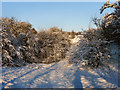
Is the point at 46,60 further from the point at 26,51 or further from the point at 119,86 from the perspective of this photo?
the point at 119,86

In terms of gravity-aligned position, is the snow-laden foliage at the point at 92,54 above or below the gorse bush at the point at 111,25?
below

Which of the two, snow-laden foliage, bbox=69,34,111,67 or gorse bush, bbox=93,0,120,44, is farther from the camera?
gorse bush, bbox=93,0,120,44

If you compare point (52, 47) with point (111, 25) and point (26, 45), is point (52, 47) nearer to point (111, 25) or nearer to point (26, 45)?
point (26, 45)

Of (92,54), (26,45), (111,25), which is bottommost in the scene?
(92,54)

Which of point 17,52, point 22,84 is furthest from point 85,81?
point 17,52

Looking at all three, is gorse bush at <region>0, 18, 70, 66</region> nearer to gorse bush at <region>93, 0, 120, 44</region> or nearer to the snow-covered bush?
the snow-covered bush

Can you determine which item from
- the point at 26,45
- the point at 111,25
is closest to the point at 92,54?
the point at 111,25

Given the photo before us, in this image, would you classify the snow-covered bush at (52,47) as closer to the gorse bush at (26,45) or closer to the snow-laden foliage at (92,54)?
the gorse bush at (26,45)

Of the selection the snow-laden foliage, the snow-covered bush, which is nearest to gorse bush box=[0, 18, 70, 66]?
the snow-covered bush

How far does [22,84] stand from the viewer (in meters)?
4.00

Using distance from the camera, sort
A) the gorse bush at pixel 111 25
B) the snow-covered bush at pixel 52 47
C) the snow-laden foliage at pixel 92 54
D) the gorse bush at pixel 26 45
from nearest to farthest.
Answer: the snow-laden foliage at pixel 92 54
the gorse bush at pixel 111 25
the gorse bush at pixel 26 45
the snow-covered bush at pixel 52 47

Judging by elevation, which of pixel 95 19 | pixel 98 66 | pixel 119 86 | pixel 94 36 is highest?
pixel 95 19

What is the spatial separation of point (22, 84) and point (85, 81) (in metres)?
2.40

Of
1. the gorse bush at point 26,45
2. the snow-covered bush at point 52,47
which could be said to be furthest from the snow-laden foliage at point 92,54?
the gorse bush at point 26,45
